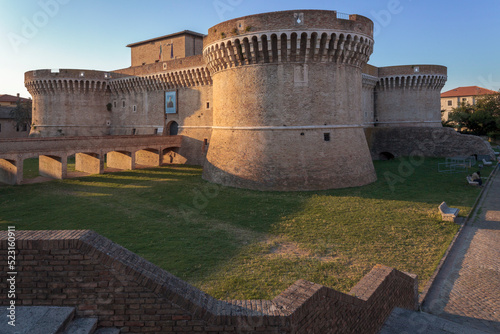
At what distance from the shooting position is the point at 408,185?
67.3 feet

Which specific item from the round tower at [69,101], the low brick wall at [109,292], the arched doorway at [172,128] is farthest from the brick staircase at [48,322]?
the round tower at [69,101]

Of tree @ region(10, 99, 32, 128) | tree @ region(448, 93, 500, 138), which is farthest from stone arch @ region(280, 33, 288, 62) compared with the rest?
tree @ region(10, 99, 32, 128)

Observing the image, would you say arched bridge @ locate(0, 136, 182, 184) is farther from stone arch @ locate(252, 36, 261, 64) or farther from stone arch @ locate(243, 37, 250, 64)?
stone arch @ locate(252, 36, 261, 64)

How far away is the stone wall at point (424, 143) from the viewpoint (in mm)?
30391

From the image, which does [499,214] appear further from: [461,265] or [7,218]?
[7,218]

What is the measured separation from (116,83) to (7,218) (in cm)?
2402

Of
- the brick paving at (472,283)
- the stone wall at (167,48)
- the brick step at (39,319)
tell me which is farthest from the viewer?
the stone wall at (167,48)

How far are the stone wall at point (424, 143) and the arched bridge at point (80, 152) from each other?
19.9 m

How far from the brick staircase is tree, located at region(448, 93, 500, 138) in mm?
53209

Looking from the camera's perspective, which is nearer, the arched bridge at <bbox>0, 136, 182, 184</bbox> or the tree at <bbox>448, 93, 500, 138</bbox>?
the arched bridge at <bbox>0, 136, 182, 184</bbox>

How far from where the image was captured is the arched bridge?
71.2 ft

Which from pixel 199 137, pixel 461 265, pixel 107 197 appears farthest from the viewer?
pixel 199 137

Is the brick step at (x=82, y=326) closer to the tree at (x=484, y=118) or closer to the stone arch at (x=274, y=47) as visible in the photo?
the stone arch at (x=274, y=47)

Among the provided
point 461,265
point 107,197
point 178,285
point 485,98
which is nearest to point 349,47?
point 461,265
